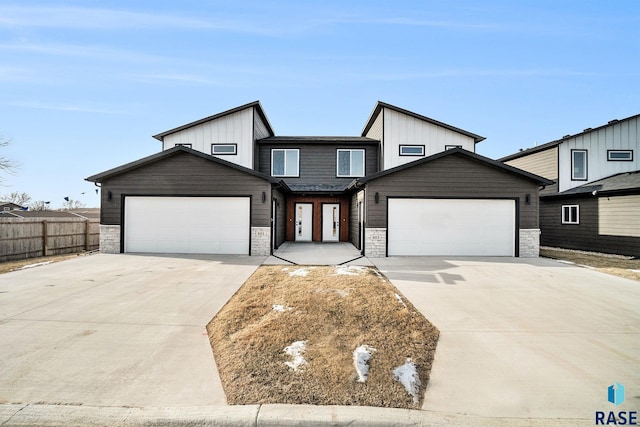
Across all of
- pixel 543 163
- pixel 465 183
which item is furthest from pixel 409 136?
pixel 543 163

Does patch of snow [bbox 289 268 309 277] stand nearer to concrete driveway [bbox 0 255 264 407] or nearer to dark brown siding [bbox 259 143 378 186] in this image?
concrete driveway [bbox 0 255 264 407]

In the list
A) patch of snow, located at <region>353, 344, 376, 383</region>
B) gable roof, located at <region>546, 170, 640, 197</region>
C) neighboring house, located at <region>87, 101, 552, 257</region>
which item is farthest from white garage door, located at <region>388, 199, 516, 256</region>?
patch of snow, located at <region>353, 344, 376, 383</region>

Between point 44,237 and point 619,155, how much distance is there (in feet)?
91.2

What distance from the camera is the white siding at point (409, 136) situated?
1677cm

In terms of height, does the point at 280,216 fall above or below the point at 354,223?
above

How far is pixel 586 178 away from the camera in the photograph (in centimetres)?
1625

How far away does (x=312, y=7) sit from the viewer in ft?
28.1

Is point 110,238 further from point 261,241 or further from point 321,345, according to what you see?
point 321,345

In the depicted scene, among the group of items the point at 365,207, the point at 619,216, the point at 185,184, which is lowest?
the point at 619,216

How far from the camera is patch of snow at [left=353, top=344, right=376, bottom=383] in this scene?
337cm

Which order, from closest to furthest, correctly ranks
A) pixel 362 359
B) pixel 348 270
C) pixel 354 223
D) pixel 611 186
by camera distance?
pixel 362 359 < pixel 348 270 < pixel 611 186 < pixel 354 223

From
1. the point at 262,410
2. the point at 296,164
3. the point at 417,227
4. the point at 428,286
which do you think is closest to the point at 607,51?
the point at 417,227

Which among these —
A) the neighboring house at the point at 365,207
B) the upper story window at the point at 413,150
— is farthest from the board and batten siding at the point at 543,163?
the upper story window at the point at 413,150

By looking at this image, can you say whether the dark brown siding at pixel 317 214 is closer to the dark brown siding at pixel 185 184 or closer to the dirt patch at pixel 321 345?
the dark brown siding at pixel 185 184
